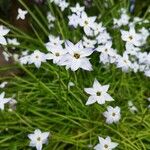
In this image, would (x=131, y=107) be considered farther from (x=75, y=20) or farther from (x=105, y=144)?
(x=75, y=20)

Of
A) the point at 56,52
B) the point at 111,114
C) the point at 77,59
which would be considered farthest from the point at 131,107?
the point at 77,59

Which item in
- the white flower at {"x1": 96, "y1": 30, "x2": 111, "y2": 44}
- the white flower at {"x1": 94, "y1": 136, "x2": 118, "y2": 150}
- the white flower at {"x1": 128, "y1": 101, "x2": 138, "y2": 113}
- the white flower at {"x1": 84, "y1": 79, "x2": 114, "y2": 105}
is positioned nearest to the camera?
the white flower at {"x1": 84, "y1": 79, "x2": 114, "y2": 105}

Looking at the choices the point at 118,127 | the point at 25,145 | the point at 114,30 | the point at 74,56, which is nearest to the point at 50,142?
the point at 25,145

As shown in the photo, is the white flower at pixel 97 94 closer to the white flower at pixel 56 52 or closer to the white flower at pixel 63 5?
the white flower at pixel 56 52

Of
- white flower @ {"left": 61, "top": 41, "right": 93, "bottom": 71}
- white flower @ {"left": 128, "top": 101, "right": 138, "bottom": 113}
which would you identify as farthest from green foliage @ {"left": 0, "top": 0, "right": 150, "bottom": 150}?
white flower @ {"left": 61, "top": 41, "right": 93, "bottom": 71}

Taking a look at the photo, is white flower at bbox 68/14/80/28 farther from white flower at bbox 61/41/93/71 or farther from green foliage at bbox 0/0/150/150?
white flower at bbox 61/41/93/71

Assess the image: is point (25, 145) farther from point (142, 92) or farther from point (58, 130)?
point (142, 92)

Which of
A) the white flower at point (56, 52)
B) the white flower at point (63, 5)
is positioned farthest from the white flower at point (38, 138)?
the white flower at point (63, 5)
